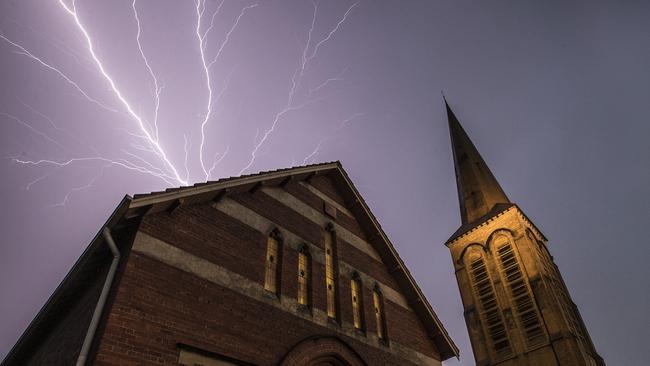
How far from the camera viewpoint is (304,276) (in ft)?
35.6

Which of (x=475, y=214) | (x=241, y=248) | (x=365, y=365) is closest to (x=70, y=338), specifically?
(x=241, y=248)

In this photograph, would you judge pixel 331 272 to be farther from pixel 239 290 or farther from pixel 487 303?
pixel 487 303

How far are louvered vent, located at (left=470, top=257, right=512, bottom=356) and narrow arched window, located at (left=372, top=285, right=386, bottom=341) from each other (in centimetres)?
2012

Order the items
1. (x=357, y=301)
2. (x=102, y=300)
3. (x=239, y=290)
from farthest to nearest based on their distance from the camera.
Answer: (x=357, y=301) → (x=239, y=290) → (x=102, y=300)

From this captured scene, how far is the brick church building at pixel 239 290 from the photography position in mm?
7219

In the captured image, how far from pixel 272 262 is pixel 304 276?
43.6 inches

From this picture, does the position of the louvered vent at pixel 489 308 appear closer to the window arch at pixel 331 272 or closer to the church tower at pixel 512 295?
the church tower at pixel 512 295

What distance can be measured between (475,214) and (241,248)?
33.1 m

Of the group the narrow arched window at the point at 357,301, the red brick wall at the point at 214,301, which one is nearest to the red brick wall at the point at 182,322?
the red brick wall at the point at 214,301

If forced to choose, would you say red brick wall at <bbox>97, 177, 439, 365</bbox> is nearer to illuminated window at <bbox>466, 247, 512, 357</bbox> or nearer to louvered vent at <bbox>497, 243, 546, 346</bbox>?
louvered vent at <bbox>497, 243, 546, 346</bbox>

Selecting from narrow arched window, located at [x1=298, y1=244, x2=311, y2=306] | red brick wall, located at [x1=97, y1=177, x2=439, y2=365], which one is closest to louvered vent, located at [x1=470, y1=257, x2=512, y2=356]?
red brick wall, located at [x1=97, y1=177, x2=439, y2=365]

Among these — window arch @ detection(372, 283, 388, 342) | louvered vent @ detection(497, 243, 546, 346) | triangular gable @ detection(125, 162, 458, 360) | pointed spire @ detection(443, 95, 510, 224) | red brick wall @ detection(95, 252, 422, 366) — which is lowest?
red brick wall @ detection(95, 252, 422, 366)

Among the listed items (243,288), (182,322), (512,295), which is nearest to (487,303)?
(512,295)

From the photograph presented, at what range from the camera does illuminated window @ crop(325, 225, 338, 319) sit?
10966mm
